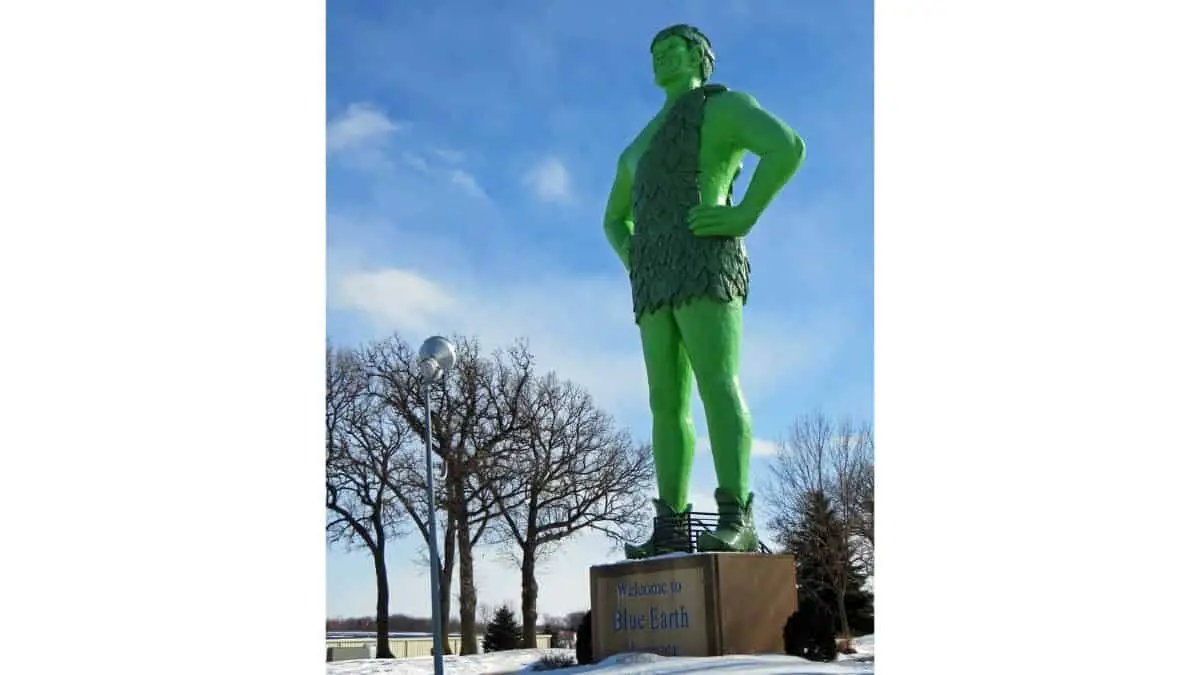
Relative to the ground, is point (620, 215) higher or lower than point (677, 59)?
lower

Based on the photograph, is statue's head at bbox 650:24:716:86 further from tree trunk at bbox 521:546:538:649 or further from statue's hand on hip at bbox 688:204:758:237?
tree trunk at bbox 521:546:538:649

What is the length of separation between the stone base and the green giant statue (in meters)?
0.21

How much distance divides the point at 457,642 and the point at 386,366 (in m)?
3.87

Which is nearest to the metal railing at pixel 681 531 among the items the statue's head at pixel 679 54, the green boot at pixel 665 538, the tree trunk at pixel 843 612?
the green boot at pixel 665 538

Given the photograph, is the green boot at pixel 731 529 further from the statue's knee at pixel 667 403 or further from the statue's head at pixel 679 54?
the statue's head at pixel 679 54

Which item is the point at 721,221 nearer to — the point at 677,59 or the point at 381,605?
the point at 677,59

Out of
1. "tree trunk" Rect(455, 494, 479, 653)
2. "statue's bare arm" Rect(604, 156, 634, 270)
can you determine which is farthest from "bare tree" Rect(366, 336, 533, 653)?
"statue's bare arm" Rect(604, 156, 634, 270)

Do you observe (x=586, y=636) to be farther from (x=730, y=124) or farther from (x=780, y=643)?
(x=730, y=124)

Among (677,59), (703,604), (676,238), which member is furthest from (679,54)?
(703,604)

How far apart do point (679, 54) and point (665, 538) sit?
10.3 ft

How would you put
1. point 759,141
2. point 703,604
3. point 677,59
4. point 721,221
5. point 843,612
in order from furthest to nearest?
point 843,612 → point 677,59 → point 759,141 → point 721,221 → point 703,604

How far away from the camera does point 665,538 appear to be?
7.72 metres

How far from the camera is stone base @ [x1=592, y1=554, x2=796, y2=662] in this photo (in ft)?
23.4

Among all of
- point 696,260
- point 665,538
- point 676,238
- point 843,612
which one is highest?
point 676,238
